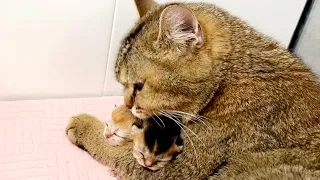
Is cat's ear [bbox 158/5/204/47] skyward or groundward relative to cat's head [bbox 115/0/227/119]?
skyward

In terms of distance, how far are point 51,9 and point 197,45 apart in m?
0.64

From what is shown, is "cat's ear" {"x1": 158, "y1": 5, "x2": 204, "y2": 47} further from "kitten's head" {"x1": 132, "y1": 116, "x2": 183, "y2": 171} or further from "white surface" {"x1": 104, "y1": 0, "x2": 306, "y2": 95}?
"white surface" {"x1": 104, "y1": 0, "x2": 306, "y2": 95}

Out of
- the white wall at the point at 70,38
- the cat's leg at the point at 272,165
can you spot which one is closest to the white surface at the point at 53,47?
the white wall at the point at 70,38

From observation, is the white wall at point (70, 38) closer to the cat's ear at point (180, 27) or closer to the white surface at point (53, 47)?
the white surface at point (53, 47)

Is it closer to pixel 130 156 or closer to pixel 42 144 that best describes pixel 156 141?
pixel 130 156

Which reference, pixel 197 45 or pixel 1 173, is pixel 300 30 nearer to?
pixel 197 45

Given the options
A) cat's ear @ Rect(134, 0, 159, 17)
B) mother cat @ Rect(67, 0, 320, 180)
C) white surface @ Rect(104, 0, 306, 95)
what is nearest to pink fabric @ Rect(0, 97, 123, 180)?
white surface @ Rect(104, 0, 306, 95)

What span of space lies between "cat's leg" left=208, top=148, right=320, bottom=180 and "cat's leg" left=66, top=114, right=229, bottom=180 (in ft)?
0.15

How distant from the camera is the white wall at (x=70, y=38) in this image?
5.96ft

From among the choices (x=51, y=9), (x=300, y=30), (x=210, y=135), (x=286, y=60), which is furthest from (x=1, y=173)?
(x=300, y=30)

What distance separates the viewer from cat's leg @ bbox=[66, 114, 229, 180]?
150cm

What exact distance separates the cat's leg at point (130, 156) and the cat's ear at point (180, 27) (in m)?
0.28

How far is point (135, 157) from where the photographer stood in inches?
63.6

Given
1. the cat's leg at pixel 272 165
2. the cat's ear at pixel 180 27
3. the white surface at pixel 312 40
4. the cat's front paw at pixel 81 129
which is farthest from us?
the white surface at pixel 312 40
